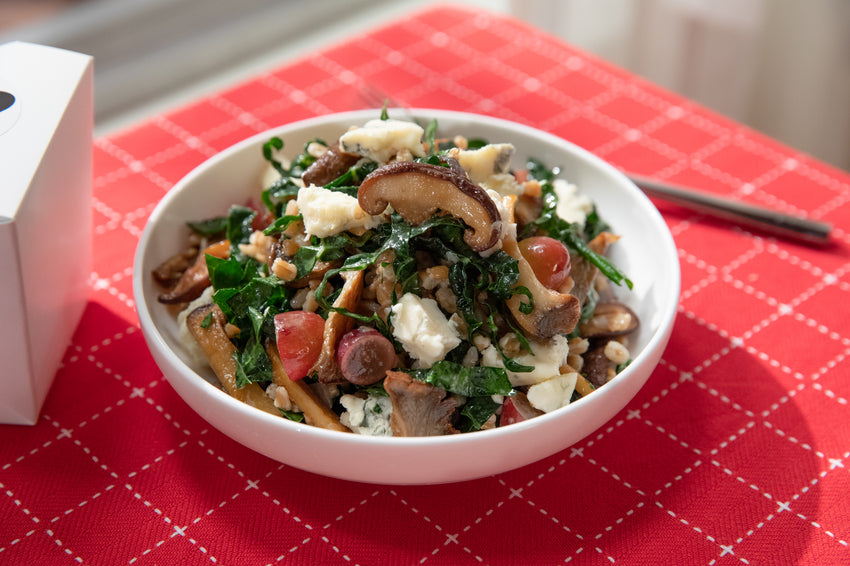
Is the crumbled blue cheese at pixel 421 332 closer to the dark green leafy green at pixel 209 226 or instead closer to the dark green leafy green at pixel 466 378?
the dark green leafy green at pixel 466 378

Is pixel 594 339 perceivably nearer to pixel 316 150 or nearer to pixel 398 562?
pixel 398 562

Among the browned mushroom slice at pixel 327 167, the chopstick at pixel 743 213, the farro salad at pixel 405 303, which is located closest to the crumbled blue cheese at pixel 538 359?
the farro salad at pixel 405 303

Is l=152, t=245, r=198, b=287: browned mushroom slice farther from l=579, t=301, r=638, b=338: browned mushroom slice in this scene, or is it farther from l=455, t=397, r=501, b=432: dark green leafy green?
l=579, t=301, r=638, b=338: browned mushroom slice

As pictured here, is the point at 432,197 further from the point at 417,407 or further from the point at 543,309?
the point at 417,407

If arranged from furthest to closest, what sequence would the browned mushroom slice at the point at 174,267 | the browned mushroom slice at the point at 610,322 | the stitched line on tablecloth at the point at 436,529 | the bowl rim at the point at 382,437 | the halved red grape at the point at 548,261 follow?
the browned mushroom slice at the point at 174,267, the browned mushroom slice at the point at 610,322, the halved red grape at the point at 548,261, the stitched line on tablecloth at the point at 436,529, the bowl rim at the point at 382,437

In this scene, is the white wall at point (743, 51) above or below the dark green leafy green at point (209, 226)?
below

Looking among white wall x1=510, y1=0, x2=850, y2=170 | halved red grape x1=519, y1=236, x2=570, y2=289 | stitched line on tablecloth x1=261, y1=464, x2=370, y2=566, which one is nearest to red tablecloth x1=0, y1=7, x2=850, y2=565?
stitched line on tablecloth x1=261, y1=464, x2=370, y2=566
